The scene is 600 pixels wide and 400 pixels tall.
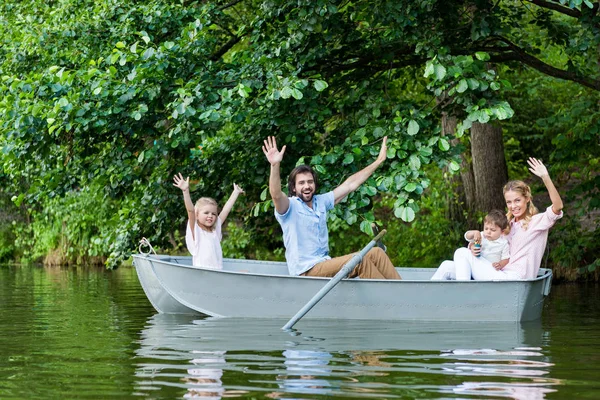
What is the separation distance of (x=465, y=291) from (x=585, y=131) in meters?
3.69

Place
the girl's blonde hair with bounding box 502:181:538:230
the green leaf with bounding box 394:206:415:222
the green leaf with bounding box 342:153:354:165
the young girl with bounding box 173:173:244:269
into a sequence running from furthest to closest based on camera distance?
1. the young girl with bounding box 173:173:244:269
2. the green leaf with bounding box 342:153:354:165
3. the green leaf with bounding box 394:206:415:222
4. the girl's blonde hair with bounding box 502:181:538:230

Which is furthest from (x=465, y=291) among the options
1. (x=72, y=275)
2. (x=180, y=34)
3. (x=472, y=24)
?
(x=72, y=275)

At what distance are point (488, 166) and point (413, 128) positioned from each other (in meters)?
5.94

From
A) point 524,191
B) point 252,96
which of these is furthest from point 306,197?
point 252,96

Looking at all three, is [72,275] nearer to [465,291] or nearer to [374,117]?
[374,117]

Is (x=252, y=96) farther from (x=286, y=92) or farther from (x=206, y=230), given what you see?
(x=206, y=230)

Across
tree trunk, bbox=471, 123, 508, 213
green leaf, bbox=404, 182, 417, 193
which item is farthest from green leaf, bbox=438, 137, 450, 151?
tree trunk, bbox=471, 123, 508, 213

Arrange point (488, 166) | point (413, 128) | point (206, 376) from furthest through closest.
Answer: point (488, 166) < point (413, 128) < point (206, 376)

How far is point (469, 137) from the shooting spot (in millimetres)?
16219

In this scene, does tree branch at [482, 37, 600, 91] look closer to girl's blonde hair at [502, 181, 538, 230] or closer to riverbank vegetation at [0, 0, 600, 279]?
riverbank vegetation at [0, 0, 600, 279]

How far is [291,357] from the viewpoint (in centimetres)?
648

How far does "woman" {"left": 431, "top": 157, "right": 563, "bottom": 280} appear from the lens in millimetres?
8328

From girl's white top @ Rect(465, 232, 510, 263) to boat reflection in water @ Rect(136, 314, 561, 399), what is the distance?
23.4 inches

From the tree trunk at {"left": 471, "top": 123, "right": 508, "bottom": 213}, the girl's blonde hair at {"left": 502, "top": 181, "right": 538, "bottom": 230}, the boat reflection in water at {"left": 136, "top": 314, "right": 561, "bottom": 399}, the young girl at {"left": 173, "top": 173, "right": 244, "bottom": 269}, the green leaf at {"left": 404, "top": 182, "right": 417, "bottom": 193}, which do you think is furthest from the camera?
the tree trunk at {"left": 471, "top": 123, "right": 508, "bottom": 213}
